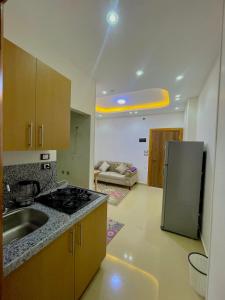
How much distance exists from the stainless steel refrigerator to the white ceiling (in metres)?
1.33

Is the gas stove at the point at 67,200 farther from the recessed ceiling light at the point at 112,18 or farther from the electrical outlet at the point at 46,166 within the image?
the recessed ceiling light at the point at 112,18

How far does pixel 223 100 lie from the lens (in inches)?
43.3

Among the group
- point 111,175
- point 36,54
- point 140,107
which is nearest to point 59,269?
point 36,54

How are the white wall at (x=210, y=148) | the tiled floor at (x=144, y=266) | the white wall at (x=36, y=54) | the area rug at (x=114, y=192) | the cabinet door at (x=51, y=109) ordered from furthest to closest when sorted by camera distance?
the area rug at (x=114, y=192), the white wall at (x=210, y=148), the tiled floor at (x=144, y=266), the white wall at (x=36, y=54), the cabinet door at (x=51, y=109)

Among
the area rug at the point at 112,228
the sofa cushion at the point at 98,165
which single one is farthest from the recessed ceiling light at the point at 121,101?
the area rug at the point at 112,228

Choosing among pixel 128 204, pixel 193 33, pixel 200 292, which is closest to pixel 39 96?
pixel 193 33

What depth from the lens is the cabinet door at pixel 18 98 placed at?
1.00 meters

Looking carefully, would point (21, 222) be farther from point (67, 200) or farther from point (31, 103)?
point (31, 103)

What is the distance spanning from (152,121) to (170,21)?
13.1ft

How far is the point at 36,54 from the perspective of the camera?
164 cm

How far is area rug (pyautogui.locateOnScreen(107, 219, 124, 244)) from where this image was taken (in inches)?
94.0

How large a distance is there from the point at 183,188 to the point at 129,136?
3461 millimetres

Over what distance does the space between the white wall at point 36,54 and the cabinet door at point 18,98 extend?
475 millimetres

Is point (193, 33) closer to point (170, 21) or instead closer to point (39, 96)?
point (170, 21)
